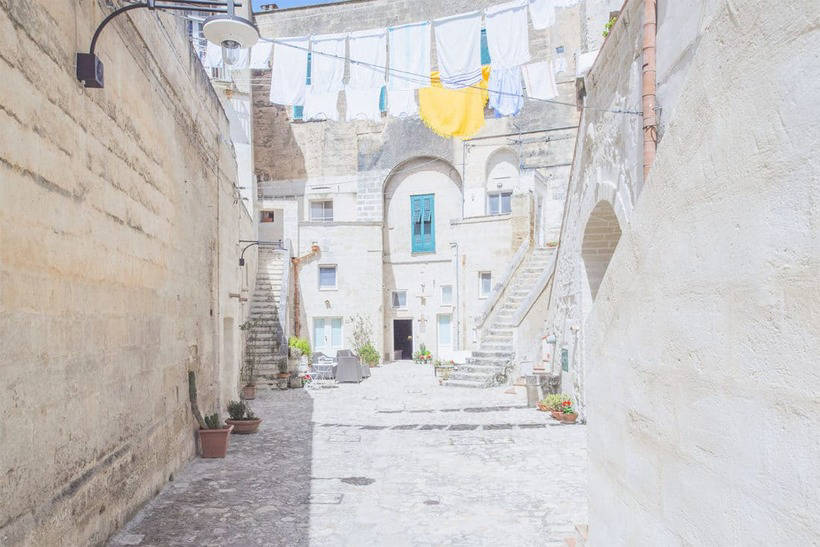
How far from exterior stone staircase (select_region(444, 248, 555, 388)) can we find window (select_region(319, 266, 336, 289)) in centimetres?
805

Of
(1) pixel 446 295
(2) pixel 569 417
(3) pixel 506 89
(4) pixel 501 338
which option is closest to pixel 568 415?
(2) pixel 569 417

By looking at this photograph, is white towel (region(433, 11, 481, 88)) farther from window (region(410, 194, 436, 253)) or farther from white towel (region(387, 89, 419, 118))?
window (region(410, 194, 436, 253))

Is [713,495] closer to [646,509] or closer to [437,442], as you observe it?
[646,509]

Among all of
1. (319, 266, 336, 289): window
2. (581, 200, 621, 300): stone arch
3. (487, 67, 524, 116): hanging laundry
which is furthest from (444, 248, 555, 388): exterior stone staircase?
(319, 266, 336, 289): window

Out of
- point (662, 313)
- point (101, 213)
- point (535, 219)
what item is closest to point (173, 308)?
point (101, 213)

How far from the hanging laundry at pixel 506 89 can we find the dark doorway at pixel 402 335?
12365mm

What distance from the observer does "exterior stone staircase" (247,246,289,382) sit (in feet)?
53.6

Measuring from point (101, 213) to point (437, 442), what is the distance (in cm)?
578

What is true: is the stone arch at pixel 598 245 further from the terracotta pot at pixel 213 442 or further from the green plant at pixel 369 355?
the green plant at pixel 369 355

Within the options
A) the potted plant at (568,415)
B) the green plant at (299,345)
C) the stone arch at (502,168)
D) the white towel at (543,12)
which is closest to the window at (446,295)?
the stone arch at (502,168)

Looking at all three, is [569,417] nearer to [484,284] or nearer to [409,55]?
[409,55]

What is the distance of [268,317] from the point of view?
59.8 feet

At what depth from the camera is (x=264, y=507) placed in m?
5.90

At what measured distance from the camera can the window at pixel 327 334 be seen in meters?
23.2
